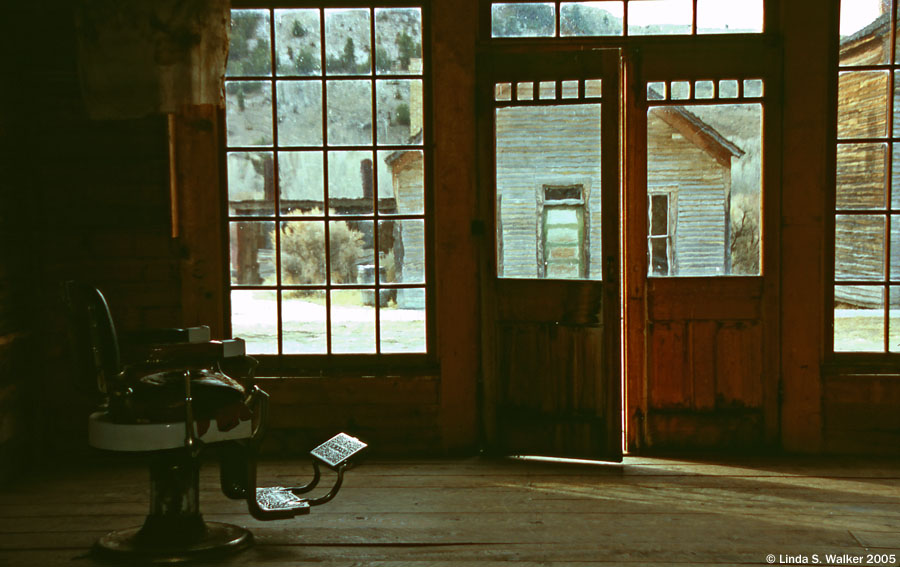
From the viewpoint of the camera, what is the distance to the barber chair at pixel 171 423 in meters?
2.84

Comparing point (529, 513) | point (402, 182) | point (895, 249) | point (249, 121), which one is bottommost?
point (529, 513)

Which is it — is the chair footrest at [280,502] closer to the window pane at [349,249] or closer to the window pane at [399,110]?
the window pane at [349,249]

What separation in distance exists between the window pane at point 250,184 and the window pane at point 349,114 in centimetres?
38

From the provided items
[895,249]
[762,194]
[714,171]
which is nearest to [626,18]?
[714,171]

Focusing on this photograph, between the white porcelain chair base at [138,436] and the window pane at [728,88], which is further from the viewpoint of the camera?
the window pane at [728,88]

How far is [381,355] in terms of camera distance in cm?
453

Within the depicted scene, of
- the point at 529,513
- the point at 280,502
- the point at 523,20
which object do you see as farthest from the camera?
the point at 523,20

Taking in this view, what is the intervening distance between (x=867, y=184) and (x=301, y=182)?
2968 mm

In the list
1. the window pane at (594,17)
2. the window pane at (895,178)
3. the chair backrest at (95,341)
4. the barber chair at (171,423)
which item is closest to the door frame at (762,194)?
the window pane at (594,17)

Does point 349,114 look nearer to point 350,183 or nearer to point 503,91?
point 350,183

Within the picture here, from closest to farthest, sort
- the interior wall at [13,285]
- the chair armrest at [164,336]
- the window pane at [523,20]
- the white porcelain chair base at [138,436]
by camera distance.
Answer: the white porcelain chair base at [138,436] → the chair armrest at [164,336] → the interior wall at [13,285] → the window pane at [523,20]

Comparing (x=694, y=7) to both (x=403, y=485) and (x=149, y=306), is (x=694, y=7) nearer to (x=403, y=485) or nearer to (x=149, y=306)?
(x=403, y=485)

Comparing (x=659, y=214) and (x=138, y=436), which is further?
(x=659, y=214)

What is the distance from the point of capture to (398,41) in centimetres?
450
